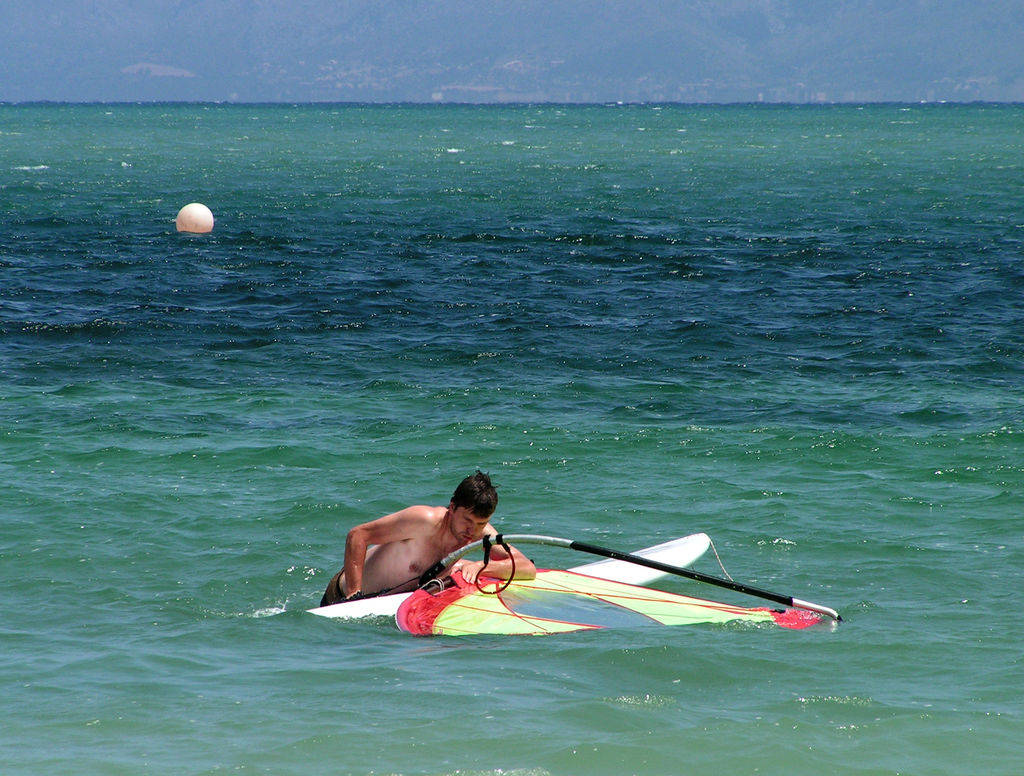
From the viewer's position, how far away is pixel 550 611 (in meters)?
8.59

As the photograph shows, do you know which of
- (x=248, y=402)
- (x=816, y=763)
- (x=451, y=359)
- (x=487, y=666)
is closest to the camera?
(x=816, y=763)

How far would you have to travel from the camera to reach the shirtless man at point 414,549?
26.9 feet

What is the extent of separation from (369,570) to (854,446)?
241 inches

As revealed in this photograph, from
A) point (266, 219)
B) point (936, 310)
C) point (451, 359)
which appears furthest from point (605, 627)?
point (266, 219)

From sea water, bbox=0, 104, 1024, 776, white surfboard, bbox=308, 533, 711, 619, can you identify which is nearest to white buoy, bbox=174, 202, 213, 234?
sea water, bbox=0, 104, 1024, 776

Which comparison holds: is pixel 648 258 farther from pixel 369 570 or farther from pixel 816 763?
pixel 816 763

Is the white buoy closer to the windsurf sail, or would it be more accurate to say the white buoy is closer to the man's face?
the windsurf sail

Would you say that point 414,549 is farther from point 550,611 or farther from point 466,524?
point 550,611

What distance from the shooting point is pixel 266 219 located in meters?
34.2

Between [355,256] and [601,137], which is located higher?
[601,137]

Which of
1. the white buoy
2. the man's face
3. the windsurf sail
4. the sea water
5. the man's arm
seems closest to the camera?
the sea water

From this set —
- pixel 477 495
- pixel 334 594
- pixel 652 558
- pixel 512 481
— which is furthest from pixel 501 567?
pixel 512 481

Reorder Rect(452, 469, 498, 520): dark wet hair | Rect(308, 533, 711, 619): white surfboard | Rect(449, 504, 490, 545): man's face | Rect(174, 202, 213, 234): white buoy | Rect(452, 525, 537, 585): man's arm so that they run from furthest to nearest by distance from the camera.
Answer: Rect(174, 202, 213, 234): white buoy
Rect(308, 533, 711, 619): white surfboard
Rect(452, 525, 537, 585): man's arm
Rect(449, 504, 490, 545): man's face
Rect(452, 469, 498, 520): dark wet hair

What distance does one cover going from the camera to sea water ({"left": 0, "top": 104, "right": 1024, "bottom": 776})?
6676mm
